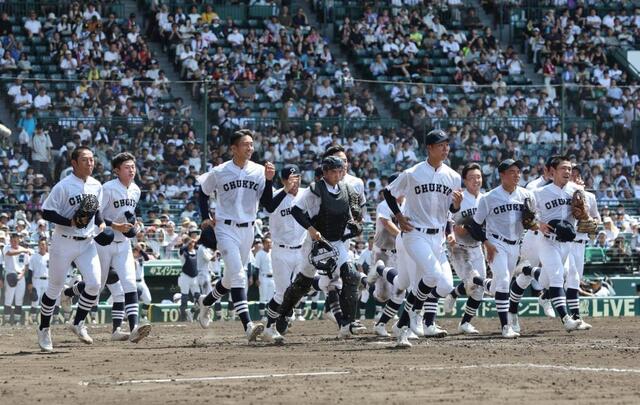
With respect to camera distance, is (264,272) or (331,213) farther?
(264,272)

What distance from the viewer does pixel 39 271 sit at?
2411 cm

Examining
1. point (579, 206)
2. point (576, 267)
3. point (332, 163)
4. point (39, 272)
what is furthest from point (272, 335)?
point (39, 272)

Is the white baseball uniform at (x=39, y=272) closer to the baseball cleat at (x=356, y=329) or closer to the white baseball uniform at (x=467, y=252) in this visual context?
the baseball cleat at (x=356, y=329)

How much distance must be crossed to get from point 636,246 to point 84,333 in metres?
15.1

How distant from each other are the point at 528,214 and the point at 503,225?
1.13 feet

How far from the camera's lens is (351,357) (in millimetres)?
13164

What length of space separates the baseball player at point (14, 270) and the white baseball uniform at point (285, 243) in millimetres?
7461

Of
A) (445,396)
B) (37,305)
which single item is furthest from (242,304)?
(37,305)

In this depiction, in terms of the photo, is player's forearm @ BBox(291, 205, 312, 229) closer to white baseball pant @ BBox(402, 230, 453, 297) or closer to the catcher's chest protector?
the catcher's chest protector

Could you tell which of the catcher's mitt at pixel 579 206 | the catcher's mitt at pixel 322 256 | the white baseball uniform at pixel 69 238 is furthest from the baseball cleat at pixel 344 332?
the catcher's mitt at pixel 579 206

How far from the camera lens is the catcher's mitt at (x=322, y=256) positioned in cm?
1483

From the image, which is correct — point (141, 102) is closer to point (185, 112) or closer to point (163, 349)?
point (185, 112)

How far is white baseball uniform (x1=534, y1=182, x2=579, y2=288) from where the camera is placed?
55.9 feet

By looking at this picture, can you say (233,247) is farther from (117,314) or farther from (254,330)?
(117,314)
